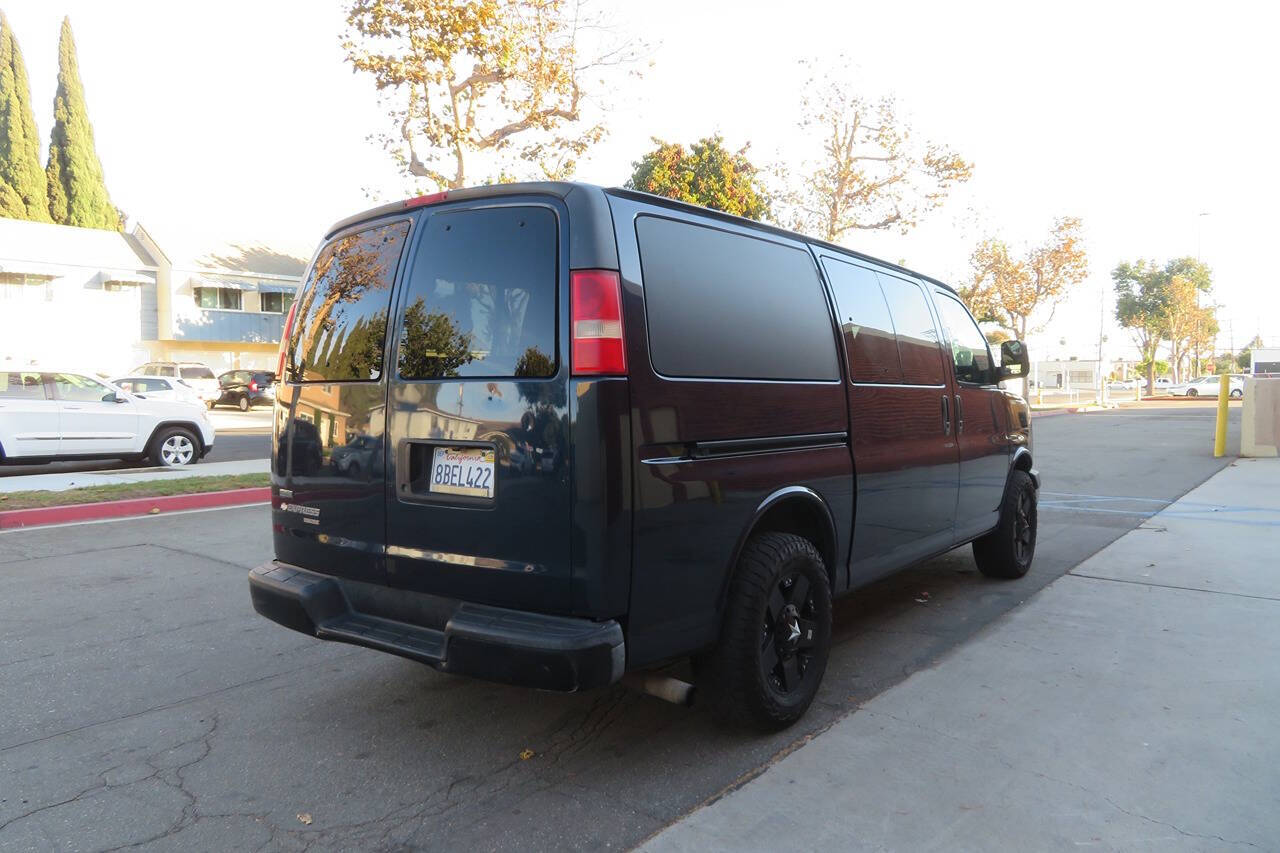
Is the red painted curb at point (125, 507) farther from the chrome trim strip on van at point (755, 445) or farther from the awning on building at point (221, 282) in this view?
the awning on building at point (221, 282)

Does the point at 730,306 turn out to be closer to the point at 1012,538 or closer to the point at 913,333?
the point at 913,333

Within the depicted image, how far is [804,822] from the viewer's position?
116 inches

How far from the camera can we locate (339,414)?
3.60 m

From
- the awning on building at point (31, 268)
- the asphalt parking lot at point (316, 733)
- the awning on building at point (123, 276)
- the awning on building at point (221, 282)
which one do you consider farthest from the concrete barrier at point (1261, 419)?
the awning on building at point (31, 268)

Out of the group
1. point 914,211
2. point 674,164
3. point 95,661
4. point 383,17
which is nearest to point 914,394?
point 95,661

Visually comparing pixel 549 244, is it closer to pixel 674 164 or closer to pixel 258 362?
pixel 674 164

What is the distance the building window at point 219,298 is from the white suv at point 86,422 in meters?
28.6

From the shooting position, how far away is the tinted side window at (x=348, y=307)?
3568mm

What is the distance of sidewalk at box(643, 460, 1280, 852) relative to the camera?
114 inches

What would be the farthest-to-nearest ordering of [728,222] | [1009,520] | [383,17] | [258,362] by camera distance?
[258,362]
[383,17]
[1009,520]
[728,222]

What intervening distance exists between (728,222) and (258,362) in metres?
42.5

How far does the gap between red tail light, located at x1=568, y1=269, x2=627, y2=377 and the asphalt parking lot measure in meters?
1.50

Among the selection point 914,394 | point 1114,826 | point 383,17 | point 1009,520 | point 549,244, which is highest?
point 383,17

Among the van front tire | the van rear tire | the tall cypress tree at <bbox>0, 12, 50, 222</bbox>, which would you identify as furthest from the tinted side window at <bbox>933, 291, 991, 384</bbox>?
the tall cypress tree at <bbox>0, 12, 50, 222</bbox>
